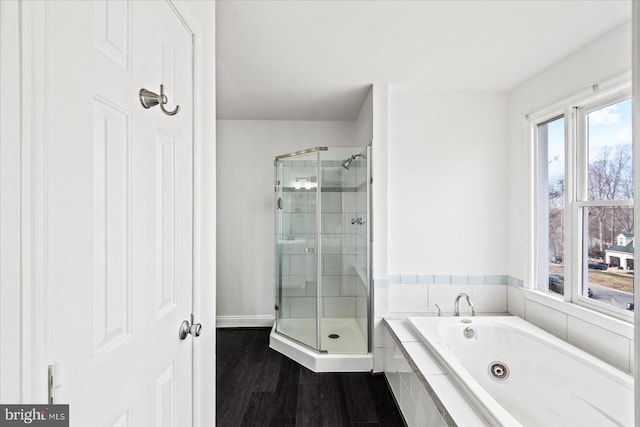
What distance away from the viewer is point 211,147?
1.35 meters

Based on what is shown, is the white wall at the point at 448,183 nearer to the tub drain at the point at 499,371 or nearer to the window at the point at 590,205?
the window at the point at 590,205

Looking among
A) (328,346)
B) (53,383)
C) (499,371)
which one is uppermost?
(53,383)

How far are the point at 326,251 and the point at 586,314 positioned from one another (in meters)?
1.89

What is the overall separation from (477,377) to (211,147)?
2264mm

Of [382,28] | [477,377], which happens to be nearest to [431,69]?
[382,28]

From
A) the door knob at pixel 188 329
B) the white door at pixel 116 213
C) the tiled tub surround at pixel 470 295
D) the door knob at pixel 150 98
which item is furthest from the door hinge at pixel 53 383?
the tiled tub surround at pixel 470 295

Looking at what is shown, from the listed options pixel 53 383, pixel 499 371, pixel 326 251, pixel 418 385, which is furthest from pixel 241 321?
pixel 53 383

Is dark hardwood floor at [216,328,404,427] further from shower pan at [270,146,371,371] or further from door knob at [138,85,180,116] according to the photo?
door knob at [138,85,180,116]

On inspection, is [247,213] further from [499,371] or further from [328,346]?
[499,371]

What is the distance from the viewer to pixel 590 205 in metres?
1.96

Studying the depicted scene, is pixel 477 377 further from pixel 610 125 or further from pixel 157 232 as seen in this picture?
pixel 157 232

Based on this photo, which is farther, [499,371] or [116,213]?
[499,371]

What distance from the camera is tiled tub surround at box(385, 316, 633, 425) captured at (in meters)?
1.49

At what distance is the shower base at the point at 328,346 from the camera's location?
262 cm
